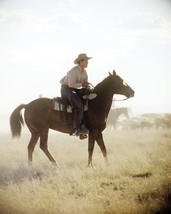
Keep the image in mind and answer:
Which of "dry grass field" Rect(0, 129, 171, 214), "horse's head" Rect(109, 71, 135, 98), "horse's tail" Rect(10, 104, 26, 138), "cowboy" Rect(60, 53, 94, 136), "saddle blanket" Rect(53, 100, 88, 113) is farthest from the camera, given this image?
"horse's tail" Rect(10, 104, 26, 138)

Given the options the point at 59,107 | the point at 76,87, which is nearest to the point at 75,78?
the point at 76,87

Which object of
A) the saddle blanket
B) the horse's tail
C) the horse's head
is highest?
the horse's head

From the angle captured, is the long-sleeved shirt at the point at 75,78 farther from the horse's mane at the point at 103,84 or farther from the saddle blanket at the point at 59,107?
the saddle blanket at the point at 59,107

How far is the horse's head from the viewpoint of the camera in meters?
6.89

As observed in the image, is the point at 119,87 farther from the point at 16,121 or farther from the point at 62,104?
the point at 16,121

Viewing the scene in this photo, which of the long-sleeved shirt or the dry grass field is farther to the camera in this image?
the long-sleeved shirt

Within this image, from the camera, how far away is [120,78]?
22.7 feet

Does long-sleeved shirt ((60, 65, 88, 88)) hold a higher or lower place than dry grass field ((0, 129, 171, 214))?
higher

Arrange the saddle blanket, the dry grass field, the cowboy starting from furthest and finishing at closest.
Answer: the saddle blanket
the cowboy
the dry grass field

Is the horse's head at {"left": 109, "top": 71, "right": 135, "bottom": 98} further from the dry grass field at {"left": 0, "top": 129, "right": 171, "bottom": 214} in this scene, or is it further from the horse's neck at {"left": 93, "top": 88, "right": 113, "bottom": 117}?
the dry grass field at {"left": 0, "top": 129, "right": 171, "bottom": 214}

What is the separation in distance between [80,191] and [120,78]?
410cm

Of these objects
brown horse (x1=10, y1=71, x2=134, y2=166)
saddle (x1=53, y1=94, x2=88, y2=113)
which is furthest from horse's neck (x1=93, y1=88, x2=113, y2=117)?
saddle (x1=53, y1=94, x2=88, y2=113)

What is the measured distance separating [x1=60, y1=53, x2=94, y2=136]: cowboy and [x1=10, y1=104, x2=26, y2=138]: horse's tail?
1936mm

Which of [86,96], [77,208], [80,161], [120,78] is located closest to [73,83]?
[86,96]
